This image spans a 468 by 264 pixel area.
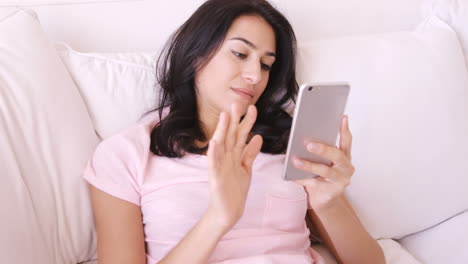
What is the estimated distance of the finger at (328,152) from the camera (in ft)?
2.49

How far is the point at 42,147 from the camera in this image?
0.95 metres

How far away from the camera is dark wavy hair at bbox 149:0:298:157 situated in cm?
104

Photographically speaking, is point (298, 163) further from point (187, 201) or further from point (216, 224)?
point (187, 201)

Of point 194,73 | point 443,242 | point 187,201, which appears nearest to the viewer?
point 187,201

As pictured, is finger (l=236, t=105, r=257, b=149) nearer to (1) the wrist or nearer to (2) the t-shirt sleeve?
(1) the wrist

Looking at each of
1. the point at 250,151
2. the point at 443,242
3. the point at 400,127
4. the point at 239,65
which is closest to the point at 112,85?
the point at 239,65

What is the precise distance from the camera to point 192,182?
0.97m

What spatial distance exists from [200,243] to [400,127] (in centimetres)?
66

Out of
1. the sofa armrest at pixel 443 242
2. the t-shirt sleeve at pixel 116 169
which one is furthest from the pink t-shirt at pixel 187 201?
the sofa armrest at pixel 443 242

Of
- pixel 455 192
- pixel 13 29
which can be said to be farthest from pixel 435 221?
pixel 13 29

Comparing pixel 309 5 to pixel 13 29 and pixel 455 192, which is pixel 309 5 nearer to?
pixel 455 192

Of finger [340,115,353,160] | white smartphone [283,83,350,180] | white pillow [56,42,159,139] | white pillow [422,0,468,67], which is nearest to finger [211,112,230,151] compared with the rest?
white smartphone [283,83,350,180]

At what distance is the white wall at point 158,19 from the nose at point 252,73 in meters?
0.38

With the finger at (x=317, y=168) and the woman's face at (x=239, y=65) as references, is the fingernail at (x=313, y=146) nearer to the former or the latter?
the finger at (x=317, y=168)
